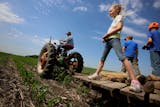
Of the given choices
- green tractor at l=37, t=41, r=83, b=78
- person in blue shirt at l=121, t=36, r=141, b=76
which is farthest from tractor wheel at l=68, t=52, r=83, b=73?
person in blue shirt at l=121, t=36, r=141, b=76

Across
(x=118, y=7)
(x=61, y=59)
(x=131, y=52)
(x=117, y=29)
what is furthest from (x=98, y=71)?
(x=131, y=52)

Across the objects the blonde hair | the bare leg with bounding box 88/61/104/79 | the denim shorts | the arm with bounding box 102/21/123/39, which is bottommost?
the bare leg with bounding box 88/61/104/79

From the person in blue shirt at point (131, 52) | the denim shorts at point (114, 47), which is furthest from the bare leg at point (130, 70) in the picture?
the person in blue shirt at point (131, 52)

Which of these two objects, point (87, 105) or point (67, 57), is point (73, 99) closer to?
point (87, 105)

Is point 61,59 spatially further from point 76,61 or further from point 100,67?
point 100,67

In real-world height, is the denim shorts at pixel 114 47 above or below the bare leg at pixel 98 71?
above

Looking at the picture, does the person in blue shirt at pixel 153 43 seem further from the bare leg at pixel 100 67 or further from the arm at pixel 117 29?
the arm at pixel 117 29

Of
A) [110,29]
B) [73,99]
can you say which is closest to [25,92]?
[73,99]

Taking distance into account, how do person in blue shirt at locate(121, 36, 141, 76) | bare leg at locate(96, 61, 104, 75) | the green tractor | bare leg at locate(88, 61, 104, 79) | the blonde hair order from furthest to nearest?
person in blue shirt at locate(121, 36, 141, 76)
the green tractor
bare leg at locate(96, 61, 104, 75)
bare leg at locate(88, 61, 104, 79)
the blonde hair

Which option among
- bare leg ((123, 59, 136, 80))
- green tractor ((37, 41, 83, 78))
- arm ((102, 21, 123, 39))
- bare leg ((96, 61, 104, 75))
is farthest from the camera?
green tractor ((37, 41, 83, 78))

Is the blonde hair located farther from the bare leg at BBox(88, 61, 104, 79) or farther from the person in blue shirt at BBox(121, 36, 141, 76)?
the person in blue shirt at BBox(121, 36, 141, 76)

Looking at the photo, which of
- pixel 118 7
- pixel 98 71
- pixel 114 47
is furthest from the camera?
pixel 98 71

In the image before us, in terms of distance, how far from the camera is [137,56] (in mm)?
9430

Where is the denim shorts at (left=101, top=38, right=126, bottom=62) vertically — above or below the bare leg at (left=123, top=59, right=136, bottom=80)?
above
